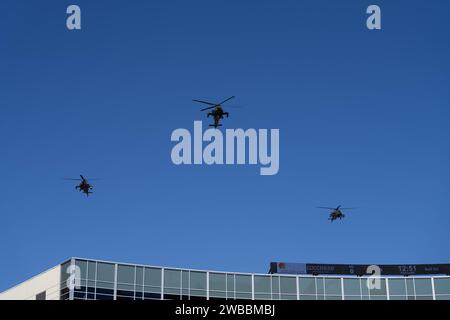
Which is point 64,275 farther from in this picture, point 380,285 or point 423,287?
point 423,287

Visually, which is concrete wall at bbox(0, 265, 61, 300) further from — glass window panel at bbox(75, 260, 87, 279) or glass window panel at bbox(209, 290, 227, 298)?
glass window panel at bbox(209, 290, 227, 298)

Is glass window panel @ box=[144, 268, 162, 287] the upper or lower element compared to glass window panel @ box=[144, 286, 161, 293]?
upper

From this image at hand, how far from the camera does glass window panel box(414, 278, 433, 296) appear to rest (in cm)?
9081

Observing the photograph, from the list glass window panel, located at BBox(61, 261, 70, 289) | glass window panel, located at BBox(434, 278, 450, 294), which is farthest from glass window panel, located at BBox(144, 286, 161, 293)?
glass window panel, located at BBox(434, 278, 450, 294)

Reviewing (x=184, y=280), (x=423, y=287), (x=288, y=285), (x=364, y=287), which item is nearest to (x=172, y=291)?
(x=184, y=280)

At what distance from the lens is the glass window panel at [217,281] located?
3265 inches

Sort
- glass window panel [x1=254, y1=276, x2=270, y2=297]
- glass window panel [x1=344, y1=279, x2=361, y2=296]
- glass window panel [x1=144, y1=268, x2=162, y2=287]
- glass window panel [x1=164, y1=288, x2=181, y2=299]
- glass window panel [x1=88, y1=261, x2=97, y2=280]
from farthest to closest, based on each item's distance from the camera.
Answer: glass window panel [x1=344, y1=279, x2=361, y2=296], glass window panel [x1=254, y1=276, x2=270, y2=297], glass window panel [x1=164, y1=288, x2=181, y2=299], glass window panel [x1=144, y1=268, x2=162, y2=287], glass window panel [x1=88, y1=261, x2=97, y2=280]

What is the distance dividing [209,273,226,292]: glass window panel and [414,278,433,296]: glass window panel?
24668 millimetres

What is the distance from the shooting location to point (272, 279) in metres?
86.9

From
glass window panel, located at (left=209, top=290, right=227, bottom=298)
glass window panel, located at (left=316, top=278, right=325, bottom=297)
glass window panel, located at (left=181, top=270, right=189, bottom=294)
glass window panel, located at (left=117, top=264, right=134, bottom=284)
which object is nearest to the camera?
glass window panel, located at (left=117, top=264, right=134, bottom=284)
